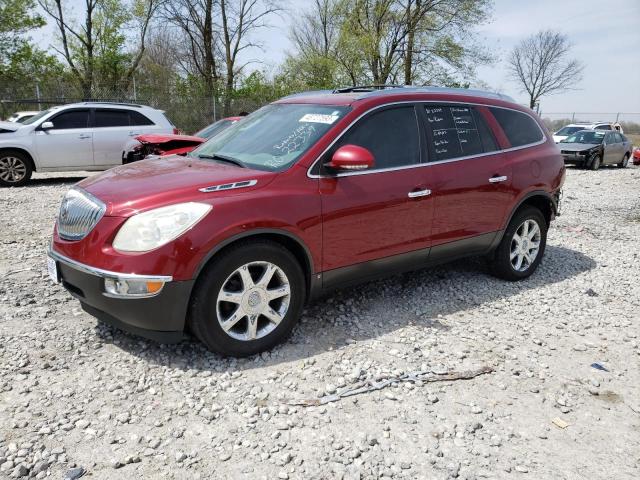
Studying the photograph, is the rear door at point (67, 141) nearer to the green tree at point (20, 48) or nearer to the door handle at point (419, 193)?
the door handle at point (419, 193)

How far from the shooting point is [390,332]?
388 centimetres

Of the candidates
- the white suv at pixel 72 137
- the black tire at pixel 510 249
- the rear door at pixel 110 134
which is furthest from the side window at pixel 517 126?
the rear door at pixel 110 134

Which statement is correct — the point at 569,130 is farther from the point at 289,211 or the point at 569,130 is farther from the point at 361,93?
the point at 289,211

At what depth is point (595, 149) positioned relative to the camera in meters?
18.0

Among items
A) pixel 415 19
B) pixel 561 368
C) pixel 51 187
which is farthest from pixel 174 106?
pixel 561 368

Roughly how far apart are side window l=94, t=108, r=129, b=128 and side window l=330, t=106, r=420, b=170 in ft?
29.4

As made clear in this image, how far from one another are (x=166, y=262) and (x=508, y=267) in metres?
3.48

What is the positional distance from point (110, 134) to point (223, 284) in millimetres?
9350

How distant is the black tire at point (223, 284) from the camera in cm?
310

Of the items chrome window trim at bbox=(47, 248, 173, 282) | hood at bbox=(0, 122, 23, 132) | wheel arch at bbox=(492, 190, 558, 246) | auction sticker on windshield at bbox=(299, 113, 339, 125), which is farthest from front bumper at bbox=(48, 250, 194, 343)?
hood at bbox=(0, 122, 23, 132)

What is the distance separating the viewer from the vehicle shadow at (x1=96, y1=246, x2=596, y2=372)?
340 centimetres

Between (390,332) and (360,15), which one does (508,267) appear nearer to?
(390,332)

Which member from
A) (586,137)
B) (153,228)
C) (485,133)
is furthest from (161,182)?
(586,137)

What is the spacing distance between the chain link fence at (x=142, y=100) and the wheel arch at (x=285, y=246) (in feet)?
61.1
